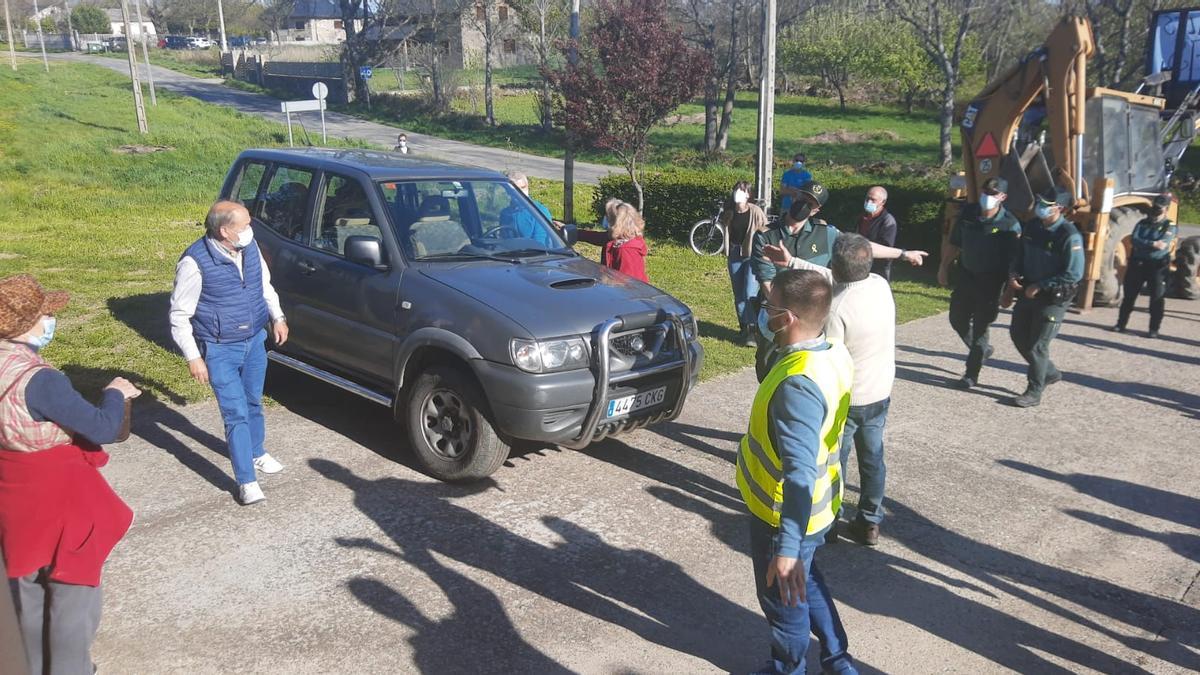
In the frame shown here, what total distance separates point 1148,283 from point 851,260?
7289mm

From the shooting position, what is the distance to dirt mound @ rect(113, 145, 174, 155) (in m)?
25.6

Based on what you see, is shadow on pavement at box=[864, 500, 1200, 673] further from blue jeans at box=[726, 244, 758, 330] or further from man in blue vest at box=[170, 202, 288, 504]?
blue jeans at box=[726, 244, 758, 330]

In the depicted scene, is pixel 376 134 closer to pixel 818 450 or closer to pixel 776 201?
pixel 776 201

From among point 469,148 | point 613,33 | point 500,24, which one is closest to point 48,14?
point 500,24

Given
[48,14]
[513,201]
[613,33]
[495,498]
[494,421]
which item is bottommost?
[495,498]

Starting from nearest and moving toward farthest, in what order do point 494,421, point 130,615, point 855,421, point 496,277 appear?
1. point 130,615
2. point 855,421
3. point 494,421
4. point 496,277

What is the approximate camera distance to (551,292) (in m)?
5.72

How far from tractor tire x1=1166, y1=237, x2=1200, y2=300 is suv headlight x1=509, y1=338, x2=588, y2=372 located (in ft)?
33.8

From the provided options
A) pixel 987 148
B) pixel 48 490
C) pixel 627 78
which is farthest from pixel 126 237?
pixel 48 490

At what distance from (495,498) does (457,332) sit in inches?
40.9

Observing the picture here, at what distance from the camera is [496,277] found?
5879mm

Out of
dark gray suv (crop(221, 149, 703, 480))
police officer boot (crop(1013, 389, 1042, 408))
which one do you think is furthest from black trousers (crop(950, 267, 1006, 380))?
dark gray suv (crop(221, 149, 703, 480))

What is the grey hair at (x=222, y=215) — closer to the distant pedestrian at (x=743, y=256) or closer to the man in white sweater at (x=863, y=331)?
the man in white sweater at (x=863, y=331)

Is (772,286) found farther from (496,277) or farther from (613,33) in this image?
(613,33)
